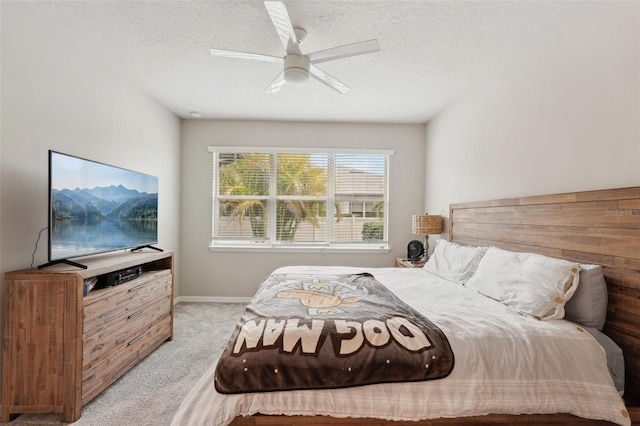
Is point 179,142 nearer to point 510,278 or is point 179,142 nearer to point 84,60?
point 84,60

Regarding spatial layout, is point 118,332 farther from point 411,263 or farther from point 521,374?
point 411,263

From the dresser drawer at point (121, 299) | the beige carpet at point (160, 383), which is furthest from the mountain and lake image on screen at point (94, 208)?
the beige carpet at point (160, 383)

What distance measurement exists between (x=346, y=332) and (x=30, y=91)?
8.51 ft

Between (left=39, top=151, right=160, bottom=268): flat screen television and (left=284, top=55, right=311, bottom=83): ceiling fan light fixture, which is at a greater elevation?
(left=284, top=55, right=311, bottom=83): ceiling fan light fixture

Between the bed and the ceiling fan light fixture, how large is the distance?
1.78 m

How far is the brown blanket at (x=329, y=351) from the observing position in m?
1.29

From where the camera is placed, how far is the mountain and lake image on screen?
193 centimetres

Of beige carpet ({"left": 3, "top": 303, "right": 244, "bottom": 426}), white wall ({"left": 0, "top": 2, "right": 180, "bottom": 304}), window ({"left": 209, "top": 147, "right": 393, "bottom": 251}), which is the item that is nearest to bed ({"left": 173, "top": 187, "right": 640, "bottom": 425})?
A: beige carpet ({"left": 3, "top": 303, "right": 244, "bottom": 426})

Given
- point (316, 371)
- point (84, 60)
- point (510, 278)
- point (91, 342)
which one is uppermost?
point (84, 60)

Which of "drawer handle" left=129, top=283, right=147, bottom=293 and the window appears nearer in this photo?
"drawer handle" left=129, top=283, right=147, bottom=293

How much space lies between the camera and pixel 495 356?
1401 mm

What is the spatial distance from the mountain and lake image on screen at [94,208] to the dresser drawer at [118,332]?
562 mm

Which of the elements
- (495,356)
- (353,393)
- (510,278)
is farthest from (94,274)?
(510,278)

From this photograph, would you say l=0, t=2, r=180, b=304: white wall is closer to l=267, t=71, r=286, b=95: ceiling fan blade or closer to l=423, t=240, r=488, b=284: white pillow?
l=267, t=71, r=286, b=95: ceiling fan blade
